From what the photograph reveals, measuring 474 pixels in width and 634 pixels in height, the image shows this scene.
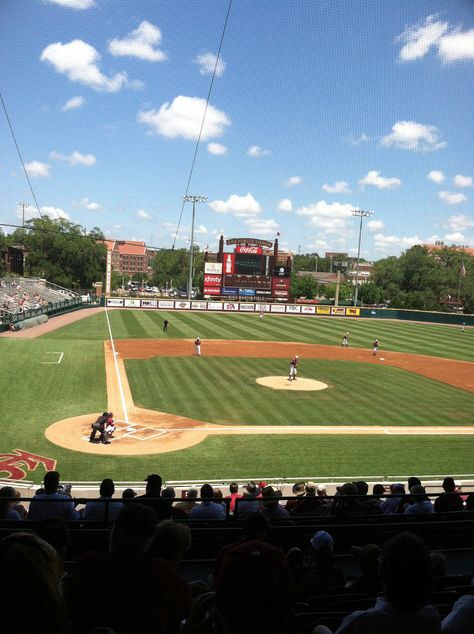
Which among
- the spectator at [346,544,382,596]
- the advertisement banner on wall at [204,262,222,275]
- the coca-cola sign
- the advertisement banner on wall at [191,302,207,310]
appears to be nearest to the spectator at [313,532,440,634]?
the spectator at [346,544,382,596]

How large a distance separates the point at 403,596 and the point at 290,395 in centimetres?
2262

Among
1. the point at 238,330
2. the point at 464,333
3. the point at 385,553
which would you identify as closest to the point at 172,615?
the point at 385,553

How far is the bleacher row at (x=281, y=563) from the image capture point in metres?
2.15

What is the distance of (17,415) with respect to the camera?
760 inches

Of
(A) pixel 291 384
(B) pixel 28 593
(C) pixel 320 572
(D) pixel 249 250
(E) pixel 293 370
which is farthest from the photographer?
(D) pixel 249 250

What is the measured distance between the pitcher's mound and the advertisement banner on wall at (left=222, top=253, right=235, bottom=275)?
44.7 m

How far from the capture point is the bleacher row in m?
2.15

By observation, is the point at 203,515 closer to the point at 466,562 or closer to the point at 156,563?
the point at 466,562

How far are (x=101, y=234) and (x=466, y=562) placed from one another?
121m

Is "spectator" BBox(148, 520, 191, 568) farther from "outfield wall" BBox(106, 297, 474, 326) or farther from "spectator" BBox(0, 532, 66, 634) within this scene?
"outfield wall" BBox(106, 297, 474, 326)

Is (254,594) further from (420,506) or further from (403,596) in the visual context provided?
(420,506)

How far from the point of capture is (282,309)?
241ft

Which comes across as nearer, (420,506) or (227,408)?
(420,506)

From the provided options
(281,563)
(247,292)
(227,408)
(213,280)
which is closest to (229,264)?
(213,280)
